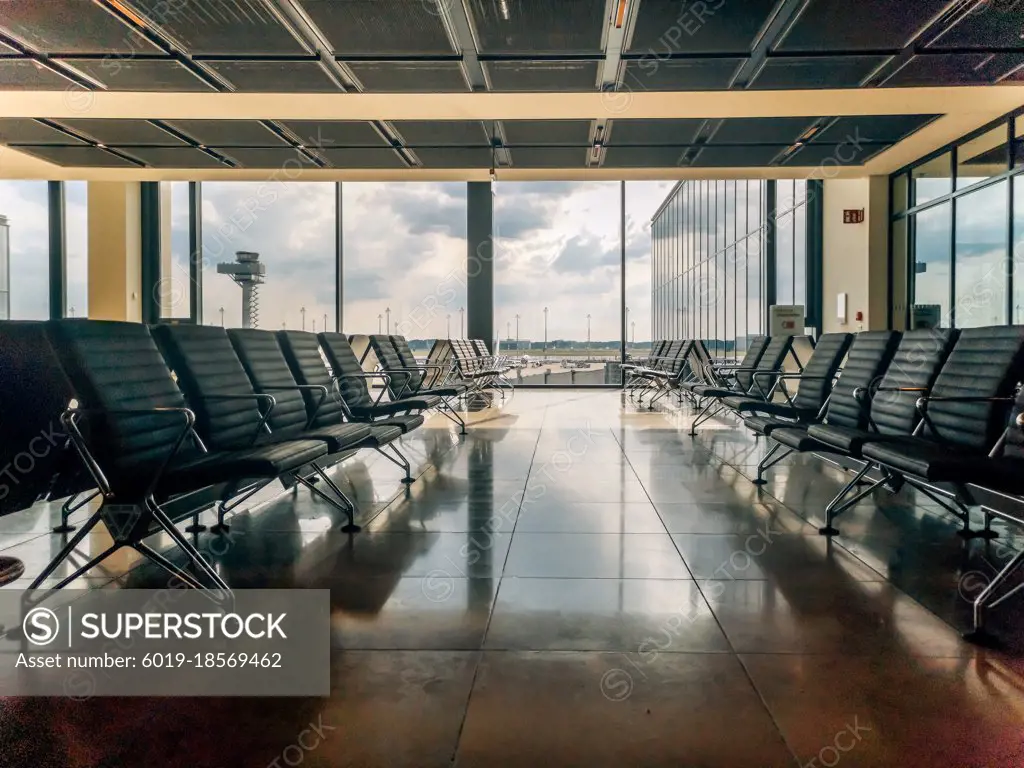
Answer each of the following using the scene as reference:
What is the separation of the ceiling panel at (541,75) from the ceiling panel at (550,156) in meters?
1.81

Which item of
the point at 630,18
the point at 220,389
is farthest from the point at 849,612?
the point at 630,18

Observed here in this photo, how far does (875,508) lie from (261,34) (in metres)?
5.15

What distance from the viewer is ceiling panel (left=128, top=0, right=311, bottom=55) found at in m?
4.10

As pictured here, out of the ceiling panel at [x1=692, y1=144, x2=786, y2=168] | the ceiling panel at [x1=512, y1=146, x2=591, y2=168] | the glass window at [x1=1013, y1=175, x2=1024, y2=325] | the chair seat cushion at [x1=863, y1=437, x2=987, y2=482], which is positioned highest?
the ceiling panel at [x1=512, y1=146, x2=591, y2=168]

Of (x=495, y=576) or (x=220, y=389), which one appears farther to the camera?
(x=220, y=389)

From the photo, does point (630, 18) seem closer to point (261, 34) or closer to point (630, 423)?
point (261, 34)

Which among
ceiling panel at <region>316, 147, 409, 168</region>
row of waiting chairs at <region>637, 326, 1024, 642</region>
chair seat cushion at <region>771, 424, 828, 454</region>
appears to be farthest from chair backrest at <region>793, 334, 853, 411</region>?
ceiling panel at <region>316, 147, 409, 168</region>

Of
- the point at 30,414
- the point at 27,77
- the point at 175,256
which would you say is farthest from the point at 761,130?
the point at 175,256

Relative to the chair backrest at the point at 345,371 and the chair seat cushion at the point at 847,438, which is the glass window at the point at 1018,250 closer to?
the chair seat cushion at the point at 847,438

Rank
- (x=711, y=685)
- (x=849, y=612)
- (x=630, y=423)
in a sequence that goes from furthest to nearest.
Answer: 1. (x=630, y=423)
2. (x=849, y=612)
3. (x=711, y=685)

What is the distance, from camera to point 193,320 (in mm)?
10555

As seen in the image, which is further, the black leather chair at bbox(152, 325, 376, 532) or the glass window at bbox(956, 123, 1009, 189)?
the glass window at bbox(956, 123, 1009, 189)

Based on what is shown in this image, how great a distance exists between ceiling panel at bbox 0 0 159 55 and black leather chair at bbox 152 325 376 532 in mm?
2814

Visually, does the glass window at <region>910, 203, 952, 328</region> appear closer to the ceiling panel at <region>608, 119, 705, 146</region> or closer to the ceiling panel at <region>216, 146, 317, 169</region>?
the ceiling panel at <region>608, 119, 705, 146</region>
